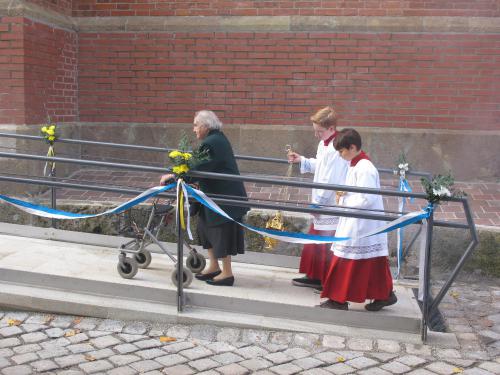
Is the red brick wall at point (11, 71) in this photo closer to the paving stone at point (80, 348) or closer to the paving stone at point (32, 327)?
the paving stone at point (32, 327)

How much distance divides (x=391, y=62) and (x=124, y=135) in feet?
13.6

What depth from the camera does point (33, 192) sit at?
8.33m

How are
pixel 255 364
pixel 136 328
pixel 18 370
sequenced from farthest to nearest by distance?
1. pixel 136 328
2. pixel 255 364
3. pixel 18 370

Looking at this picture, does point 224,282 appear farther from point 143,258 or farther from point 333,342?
point 333,342

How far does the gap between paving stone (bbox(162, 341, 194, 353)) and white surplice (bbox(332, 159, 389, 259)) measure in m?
1.39

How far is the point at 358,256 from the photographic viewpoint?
5.09 meters

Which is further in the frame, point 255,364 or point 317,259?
point 317,259

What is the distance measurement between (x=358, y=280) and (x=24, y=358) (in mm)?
2577

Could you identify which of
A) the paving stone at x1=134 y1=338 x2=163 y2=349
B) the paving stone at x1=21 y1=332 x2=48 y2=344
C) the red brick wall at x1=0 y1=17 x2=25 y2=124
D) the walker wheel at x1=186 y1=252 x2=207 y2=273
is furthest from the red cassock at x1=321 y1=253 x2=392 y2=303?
the red brick wall at x1=0 y1=17 x2=25 y2=124

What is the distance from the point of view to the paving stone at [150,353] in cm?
459

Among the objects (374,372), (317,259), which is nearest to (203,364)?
(374,372)

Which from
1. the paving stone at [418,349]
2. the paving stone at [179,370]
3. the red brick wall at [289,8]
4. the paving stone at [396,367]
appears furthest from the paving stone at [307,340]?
the red brick wall at [289,8]

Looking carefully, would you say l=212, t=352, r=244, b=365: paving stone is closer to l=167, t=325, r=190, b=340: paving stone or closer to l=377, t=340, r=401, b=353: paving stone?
l=167, t=325, r=190, b=340: paving stone

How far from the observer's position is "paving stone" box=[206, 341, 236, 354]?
473cm
